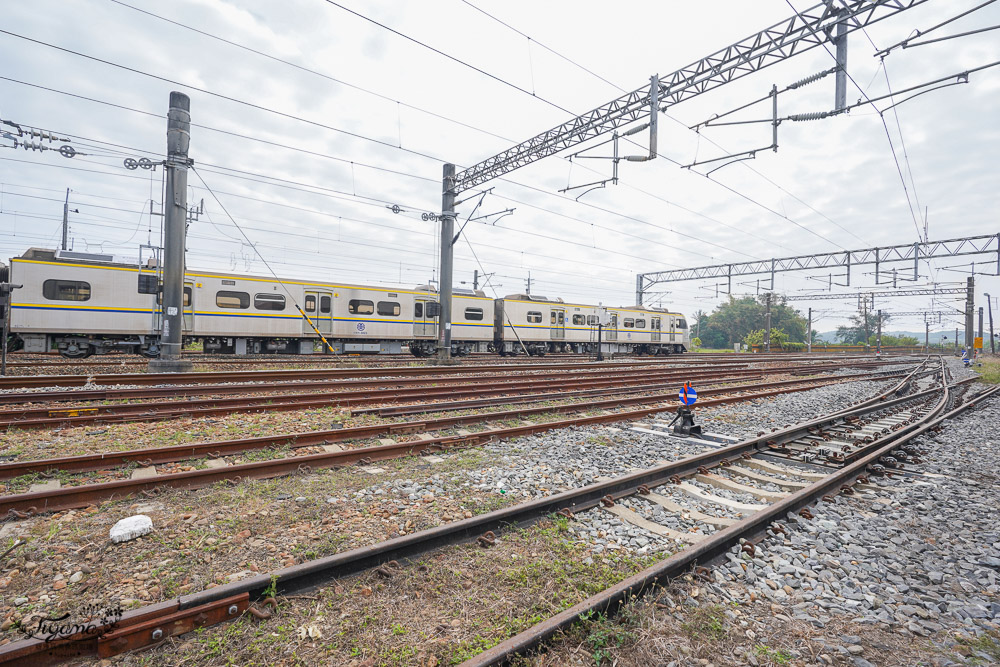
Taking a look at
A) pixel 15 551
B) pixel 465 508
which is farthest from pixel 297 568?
pixel 15 551

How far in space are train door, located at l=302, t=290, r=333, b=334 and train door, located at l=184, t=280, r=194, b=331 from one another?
4.11 m

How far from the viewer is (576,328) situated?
1182 inches

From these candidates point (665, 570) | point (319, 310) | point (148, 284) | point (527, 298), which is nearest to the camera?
point (665, 570)

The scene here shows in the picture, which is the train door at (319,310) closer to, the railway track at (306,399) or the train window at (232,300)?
the train window at (232,300)

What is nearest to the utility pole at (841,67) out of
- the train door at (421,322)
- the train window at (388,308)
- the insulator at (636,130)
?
the insulator at (636,130)

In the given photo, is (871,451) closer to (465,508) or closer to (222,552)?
(465,508)

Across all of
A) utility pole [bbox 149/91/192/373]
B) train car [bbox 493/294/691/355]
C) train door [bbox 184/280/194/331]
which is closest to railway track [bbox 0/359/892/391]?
utility pole [bbox 149/91/192/373]

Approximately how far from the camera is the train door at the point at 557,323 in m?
28.8

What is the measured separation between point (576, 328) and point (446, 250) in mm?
13695

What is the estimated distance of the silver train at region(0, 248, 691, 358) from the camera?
15.3 metres

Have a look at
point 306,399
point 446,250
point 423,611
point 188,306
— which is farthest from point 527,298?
point 423,611

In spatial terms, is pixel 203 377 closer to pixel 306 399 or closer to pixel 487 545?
pixel 306 399

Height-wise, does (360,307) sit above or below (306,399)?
above

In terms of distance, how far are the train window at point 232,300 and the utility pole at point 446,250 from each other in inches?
316
